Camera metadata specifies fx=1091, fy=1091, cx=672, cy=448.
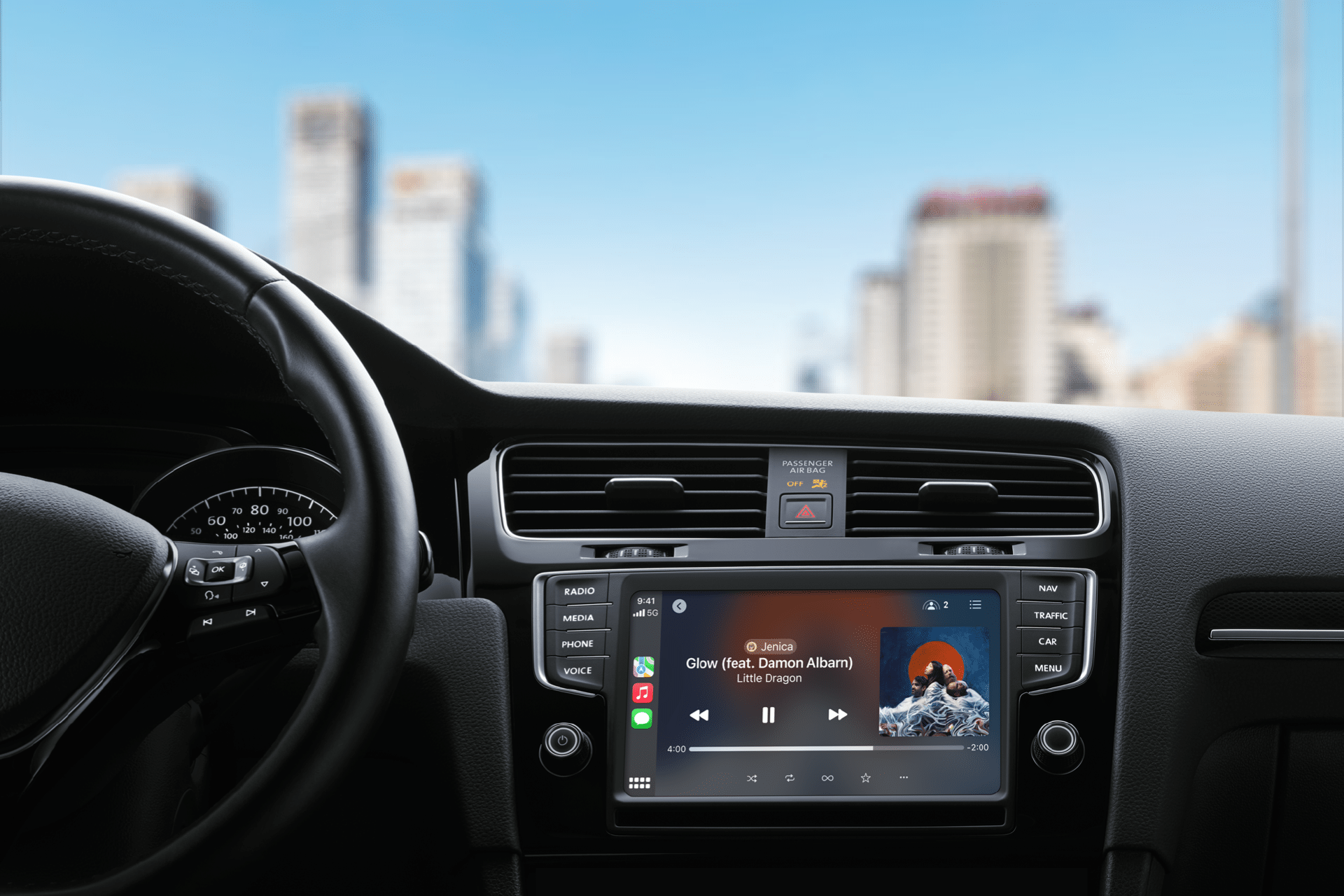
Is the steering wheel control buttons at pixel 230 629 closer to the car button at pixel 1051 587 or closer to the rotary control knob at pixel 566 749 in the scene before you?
the rotary control knob at pixel 566 749

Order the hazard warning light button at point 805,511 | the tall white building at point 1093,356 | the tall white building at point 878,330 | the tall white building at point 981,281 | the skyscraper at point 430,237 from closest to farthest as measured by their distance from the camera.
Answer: the hazard warning light button at point 805,511, the tall white building at point 1093,356, the tall white building at point 878,330, the skyscraper at point 430,237, the tall white building at point 981,281

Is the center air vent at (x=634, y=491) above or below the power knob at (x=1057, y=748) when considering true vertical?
above

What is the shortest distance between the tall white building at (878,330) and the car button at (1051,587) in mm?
34059

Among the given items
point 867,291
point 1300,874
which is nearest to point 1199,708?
point 1300,874

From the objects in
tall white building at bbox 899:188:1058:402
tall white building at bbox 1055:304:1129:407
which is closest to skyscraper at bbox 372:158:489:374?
tall white building at bbox 899:188:1058:402

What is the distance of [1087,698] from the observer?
67.5 inches

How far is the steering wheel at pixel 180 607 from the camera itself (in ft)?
3.56

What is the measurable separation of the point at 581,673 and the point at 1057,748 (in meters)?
0.75

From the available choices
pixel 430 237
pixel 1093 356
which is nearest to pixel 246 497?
pixel 1093 356

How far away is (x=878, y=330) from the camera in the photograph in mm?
41531

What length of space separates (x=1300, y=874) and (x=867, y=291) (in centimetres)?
3662

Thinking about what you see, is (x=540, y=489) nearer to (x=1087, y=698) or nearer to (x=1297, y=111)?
(x=1087, y=698)

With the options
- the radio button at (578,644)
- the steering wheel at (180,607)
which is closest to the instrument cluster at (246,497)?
the steering wheel at (180,607)

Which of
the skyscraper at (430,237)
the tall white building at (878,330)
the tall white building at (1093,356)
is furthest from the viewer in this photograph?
the skyscraper at (430,237)
